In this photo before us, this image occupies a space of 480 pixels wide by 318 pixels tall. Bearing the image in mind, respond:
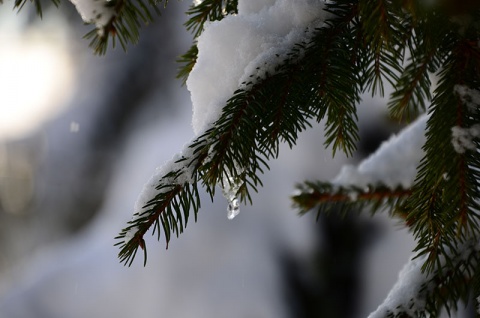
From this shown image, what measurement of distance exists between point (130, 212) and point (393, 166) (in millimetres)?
3530

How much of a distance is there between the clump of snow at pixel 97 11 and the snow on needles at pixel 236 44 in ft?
0.71

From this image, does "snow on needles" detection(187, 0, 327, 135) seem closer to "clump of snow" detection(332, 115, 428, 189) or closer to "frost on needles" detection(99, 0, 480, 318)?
"frost on needles" detection(99, 0, 480, 318)

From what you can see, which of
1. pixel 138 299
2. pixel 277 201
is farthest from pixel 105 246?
pixel 277 201

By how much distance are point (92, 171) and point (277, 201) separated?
2.98 metres

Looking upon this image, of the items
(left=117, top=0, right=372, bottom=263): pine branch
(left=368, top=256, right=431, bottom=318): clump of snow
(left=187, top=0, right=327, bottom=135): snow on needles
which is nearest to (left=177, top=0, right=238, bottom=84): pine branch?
(left=187, top=0, right=327, bottom=135): snow on needles

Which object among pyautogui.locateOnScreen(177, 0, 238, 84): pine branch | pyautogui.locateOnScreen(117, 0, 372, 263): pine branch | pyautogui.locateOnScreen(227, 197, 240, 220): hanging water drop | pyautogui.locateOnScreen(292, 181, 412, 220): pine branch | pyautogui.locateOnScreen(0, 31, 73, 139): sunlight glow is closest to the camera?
pyautogui.locateOnScreen(117, 0, 372, 263): pine branch

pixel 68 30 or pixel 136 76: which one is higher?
pixel 68 30

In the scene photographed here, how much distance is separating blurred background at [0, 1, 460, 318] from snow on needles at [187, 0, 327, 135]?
2.90m

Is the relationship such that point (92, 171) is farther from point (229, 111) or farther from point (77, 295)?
point (229, 111)

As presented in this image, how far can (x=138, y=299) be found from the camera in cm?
407

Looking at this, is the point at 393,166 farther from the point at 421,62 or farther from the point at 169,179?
the point at 169,179

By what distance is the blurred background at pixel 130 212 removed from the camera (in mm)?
4164

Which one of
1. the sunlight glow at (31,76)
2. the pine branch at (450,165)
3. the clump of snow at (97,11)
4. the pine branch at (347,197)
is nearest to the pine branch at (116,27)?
the clump of snow at (97,11)

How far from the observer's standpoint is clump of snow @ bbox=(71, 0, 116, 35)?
0.55 metres
